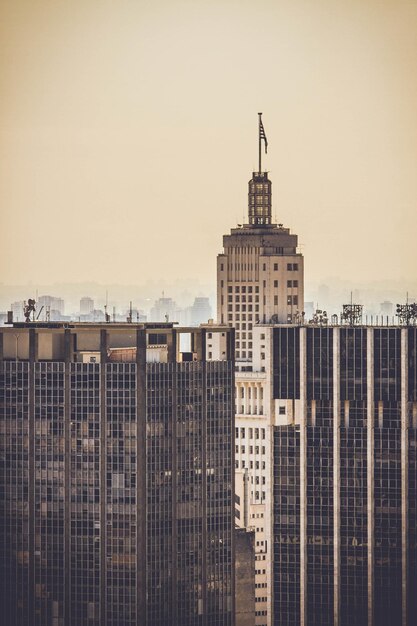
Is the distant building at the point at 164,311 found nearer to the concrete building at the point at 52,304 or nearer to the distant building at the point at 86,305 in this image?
the distant building at the point at 86,305

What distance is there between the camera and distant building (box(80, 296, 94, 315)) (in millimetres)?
100562

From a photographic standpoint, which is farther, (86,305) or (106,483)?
(86,305)

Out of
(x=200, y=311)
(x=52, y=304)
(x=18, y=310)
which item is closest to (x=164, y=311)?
(x=52, y=304)

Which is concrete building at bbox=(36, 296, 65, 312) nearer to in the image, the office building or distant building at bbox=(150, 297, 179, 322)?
distant building at bbox=(150, 297, 179, 322)

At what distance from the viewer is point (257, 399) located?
12050 cm

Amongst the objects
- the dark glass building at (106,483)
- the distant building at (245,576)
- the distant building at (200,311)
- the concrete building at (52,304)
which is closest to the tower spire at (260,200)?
the distant building at (200,311)

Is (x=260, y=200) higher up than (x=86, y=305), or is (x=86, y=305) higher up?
(x=260, y=200)

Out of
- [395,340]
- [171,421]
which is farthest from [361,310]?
[171,421]

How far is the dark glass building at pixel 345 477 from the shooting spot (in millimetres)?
103500

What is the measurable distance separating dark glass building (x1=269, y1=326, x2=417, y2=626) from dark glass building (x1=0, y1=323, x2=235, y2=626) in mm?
6732

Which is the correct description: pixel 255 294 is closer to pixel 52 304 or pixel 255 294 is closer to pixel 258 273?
pixel 258 273

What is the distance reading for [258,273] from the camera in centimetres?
13150

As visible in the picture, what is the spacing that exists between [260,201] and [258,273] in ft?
A: 15.7

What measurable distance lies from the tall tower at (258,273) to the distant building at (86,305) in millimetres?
25743
